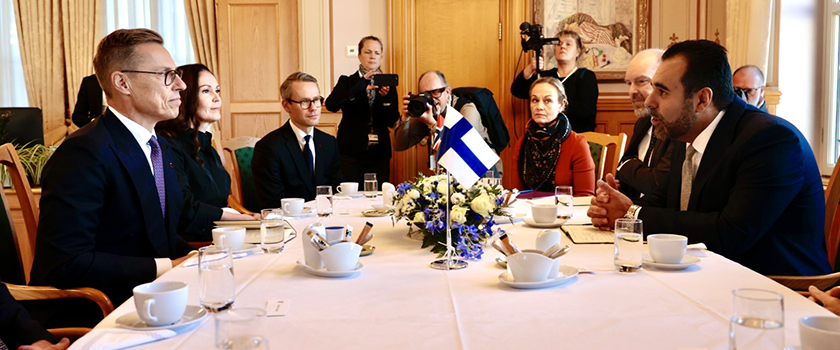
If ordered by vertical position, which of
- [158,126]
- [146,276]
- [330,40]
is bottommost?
[146,276]

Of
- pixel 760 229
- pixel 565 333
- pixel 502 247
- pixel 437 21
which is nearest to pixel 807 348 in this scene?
pixel 565 333

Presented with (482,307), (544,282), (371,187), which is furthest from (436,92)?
(482,307)

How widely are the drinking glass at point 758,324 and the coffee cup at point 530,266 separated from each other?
1.81 ft

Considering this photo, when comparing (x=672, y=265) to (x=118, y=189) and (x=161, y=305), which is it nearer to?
(x=161, y=305)

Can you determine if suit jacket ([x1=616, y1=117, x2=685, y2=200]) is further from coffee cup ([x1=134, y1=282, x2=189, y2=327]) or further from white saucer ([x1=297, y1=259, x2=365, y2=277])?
coffee cup ([x1=134, y1=282, x2=189, y2=327])

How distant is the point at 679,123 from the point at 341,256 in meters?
1.29

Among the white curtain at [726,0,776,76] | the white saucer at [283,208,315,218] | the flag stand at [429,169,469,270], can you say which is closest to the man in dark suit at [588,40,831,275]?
the flag stand at [429,169,469,270]

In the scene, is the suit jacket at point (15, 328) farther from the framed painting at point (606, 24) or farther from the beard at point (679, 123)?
the framed painting at point (606, 24)

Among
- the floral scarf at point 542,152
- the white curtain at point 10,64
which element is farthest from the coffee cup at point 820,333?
the white curtain at point 10,64

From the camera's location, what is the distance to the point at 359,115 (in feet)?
17.0

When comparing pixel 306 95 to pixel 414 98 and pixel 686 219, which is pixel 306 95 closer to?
pixel 414 98

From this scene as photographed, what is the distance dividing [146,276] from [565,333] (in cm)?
121

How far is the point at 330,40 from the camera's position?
6094 millimetres

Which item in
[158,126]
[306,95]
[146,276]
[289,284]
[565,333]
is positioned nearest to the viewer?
[565,333]
